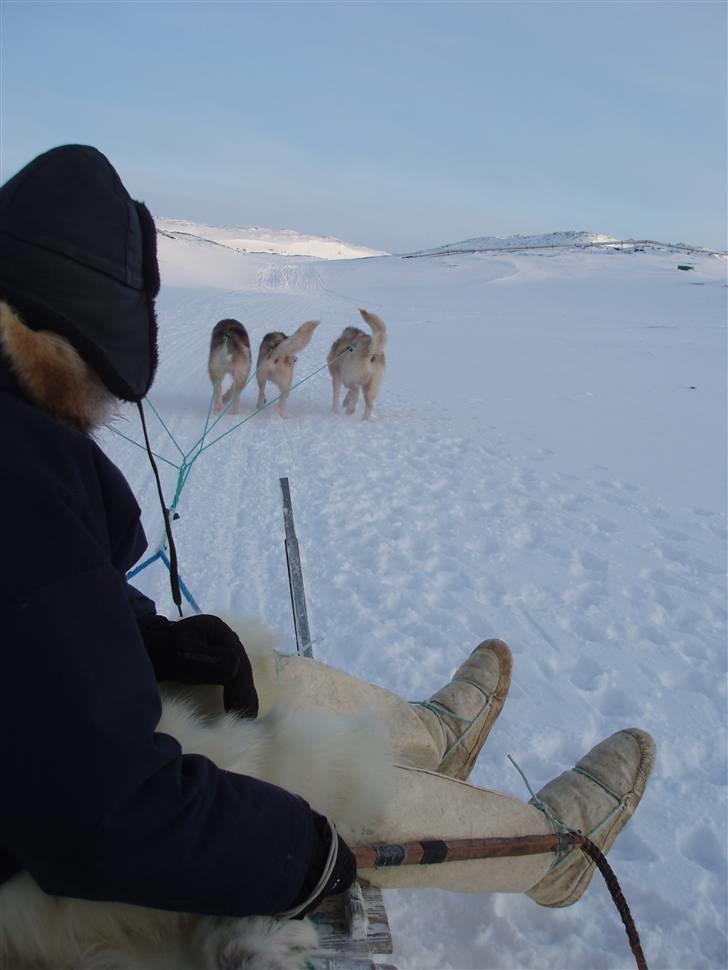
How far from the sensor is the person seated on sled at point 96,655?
38.7 inches

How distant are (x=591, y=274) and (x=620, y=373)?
2528 centimetres

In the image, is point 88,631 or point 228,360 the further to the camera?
point 228,360

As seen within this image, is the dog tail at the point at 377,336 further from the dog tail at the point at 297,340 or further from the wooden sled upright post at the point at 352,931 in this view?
the wooden sled upright post at the point at 352,931

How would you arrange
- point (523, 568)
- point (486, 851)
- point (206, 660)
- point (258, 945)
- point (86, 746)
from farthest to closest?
1. point (523, 568)
2. point (486, 851)
3. point (206, 660)
4. point (258, 945)
5. point (86, 746)

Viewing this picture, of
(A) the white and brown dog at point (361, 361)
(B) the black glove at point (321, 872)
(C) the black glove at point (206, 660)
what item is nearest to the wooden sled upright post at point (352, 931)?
(B) the black glove at point (321, 872)

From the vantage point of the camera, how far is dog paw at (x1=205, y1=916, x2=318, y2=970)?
1.19 metres

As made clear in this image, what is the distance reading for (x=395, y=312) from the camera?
23.6 meters

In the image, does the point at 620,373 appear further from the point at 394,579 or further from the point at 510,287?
the point at 510,287

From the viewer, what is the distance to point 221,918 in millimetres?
1220

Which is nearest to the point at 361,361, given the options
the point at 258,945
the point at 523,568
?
the point at 523,568

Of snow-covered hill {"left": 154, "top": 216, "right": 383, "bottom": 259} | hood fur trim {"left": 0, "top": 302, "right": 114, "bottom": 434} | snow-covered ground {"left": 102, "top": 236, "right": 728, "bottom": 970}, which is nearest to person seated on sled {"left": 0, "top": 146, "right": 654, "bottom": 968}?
hood fur trim {"left": 0, "top": 302, "right": 114, "bottom": 434}

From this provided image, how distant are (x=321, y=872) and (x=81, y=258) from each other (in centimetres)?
110

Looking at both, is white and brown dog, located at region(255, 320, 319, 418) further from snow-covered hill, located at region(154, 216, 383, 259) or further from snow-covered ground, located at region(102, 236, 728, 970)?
snow-covered hill, located at region(154, 216, 383, 259)

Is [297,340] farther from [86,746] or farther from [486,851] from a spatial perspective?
[86,746]
